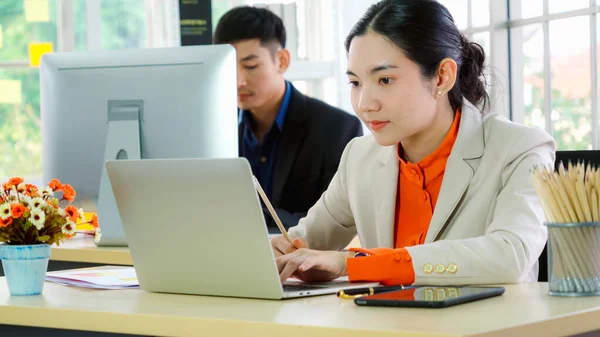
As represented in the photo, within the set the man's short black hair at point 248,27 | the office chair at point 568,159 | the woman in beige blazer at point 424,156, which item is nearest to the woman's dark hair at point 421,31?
the woman in beige blazer at point 424,156

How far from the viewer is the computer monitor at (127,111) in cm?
237

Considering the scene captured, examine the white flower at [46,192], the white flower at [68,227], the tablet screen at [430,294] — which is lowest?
the tablet screen at [430,294]

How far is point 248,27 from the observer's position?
3.65 m

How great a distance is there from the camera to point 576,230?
1.47 metres

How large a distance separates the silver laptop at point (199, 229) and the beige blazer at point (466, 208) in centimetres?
20

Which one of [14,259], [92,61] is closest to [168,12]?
[92,61]

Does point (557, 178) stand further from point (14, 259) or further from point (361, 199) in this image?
point (14, 259)

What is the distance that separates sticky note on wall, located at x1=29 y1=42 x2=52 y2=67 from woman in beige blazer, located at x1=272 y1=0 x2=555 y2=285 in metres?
3.29

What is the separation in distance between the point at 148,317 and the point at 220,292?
198mm

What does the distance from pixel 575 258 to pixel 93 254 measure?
1316 millimetres

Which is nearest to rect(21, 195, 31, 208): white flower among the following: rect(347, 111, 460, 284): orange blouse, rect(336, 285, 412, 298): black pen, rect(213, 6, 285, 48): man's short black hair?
rect(336, 285, 412, 298): black pen

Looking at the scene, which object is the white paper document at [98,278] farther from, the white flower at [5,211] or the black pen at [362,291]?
the black pen at [362,291]

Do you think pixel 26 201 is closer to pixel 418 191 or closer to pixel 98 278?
pixel 98 278

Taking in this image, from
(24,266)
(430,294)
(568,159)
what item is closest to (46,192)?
(24,266)
